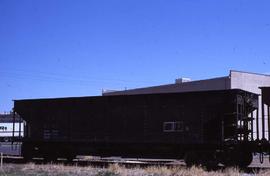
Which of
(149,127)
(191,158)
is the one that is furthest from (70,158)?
(191,158)

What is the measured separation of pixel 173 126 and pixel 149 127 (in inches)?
52.4

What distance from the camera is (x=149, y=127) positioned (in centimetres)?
2380

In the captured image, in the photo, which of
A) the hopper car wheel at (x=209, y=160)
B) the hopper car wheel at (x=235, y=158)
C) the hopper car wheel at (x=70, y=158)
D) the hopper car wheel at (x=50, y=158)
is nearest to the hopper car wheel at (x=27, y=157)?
the hopper car wheel at (x=50, y=158)

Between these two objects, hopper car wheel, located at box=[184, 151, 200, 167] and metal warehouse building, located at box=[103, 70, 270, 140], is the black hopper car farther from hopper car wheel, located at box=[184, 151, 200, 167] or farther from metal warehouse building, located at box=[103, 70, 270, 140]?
metal warehouse building, located at box=[103, 70, 270, 140]

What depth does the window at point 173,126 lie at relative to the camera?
22.9 meters

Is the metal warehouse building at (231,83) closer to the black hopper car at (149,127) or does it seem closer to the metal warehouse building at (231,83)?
the metal warehouse building at (231,83)

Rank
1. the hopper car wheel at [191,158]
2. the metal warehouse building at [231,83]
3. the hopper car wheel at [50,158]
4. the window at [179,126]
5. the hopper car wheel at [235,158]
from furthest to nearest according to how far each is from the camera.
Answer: the metal warehouse building at [231,83]
the hopper car wheel at [50,158]
the window at [179,126]
the hopper car wheel at [191,158]
the hopper car wheel at [235,158]

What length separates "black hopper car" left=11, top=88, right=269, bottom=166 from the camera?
71.3 ft

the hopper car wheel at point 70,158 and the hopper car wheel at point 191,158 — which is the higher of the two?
the hopper car wheel at point 191,158

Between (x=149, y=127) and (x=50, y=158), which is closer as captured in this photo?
(x=149, y=127)

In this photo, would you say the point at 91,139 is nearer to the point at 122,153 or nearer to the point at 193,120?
the point at 122,153

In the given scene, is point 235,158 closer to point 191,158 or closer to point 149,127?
point 191,158

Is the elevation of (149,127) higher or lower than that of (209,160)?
higher

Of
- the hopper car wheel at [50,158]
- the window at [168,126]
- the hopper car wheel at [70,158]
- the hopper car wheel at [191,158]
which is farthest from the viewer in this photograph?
the hopper car wheel at [50,158]
